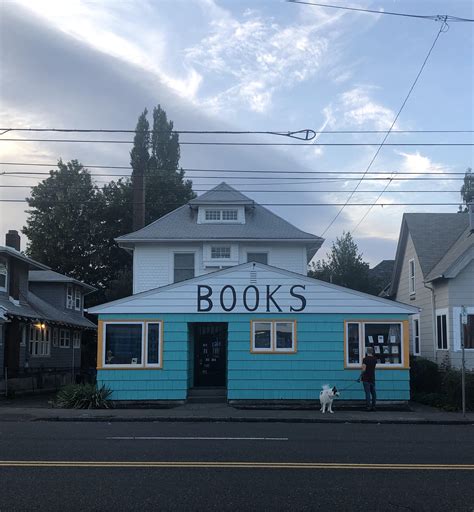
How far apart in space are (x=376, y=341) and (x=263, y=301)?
12.4 ft

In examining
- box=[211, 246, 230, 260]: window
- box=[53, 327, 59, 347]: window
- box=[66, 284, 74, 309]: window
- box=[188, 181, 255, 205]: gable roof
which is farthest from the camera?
box=[66, 284, 74, 309]: window

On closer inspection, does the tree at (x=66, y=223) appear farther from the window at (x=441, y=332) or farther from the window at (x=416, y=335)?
the window at (x=441, y=332)

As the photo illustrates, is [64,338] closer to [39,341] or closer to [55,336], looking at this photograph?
[55,336]

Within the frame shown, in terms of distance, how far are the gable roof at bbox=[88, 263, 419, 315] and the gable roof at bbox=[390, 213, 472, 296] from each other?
16.4 feet

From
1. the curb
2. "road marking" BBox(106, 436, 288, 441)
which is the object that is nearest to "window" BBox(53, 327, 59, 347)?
the curb

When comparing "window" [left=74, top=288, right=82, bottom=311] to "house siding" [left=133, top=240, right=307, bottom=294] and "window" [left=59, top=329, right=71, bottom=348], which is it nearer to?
"window" [left=59, top=329, right=71, bottom=348]

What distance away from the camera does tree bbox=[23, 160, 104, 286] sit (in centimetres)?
4450

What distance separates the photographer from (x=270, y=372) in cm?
1995

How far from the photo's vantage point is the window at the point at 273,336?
65.9 feet

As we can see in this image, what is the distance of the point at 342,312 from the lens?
2016 cm

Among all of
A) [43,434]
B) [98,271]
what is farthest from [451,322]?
[98,271]

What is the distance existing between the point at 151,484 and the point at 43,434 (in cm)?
598

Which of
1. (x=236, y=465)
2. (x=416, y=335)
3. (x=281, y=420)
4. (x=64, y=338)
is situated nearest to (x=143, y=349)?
(x=281, y=420)

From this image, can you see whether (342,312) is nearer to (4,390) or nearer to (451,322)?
(451,322)
